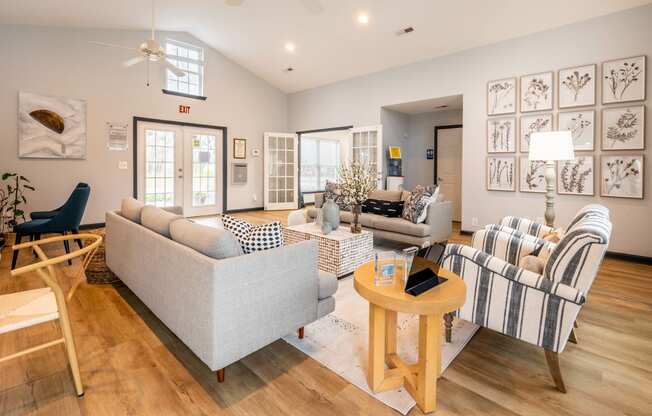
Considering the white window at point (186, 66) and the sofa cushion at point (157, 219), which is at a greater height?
the white window at point (186, 66)

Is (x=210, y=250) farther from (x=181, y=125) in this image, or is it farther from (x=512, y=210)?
(x=181, y=125)

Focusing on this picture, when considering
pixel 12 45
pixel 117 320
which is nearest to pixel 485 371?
pixel 117 320

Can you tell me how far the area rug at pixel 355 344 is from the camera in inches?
69.6

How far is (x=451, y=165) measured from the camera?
23.6 feet

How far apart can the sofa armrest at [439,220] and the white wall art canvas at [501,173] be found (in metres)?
1.14

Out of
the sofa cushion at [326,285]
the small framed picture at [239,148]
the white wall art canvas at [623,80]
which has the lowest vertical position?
the sofa cushion at [326,285]

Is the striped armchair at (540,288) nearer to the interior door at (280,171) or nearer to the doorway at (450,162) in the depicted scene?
the doorway at (450,162)

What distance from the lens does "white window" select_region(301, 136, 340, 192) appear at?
1027cm

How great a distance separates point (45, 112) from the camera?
547cm

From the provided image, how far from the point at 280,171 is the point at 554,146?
21.0ft

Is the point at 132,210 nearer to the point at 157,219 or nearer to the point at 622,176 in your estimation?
the point at 157,219

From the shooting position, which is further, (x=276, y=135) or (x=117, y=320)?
(x=276, y=135)

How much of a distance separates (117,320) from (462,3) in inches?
208

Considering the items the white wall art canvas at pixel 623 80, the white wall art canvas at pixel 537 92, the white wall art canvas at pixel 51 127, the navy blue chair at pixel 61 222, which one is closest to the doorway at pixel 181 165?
the white wall art canvas at pixel 51 127
